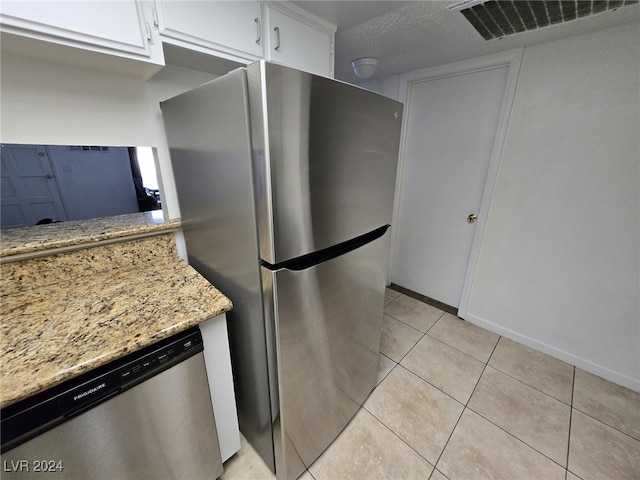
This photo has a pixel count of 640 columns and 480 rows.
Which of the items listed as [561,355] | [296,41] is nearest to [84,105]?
[296,41]

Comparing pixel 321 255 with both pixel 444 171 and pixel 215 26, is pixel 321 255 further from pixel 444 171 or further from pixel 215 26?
pixel 444 171

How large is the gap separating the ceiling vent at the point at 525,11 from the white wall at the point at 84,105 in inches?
53.6

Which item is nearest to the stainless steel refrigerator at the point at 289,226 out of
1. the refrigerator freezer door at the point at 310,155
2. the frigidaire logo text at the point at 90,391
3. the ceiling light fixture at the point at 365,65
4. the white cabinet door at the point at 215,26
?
the refrigerator freezer door at the point at 310,155

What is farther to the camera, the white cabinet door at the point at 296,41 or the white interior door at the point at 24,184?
the white interior door at the point at 24,184

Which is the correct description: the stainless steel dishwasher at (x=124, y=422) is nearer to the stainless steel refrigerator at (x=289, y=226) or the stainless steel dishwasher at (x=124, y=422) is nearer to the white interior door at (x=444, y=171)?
the stainless steel refrigerator at (x=289, y=226)

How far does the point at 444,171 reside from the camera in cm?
220

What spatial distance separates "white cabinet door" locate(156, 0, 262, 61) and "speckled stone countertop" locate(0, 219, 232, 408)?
867mm

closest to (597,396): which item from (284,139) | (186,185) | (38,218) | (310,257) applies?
(310,257)

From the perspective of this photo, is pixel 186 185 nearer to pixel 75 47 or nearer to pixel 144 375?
pixel 75 47

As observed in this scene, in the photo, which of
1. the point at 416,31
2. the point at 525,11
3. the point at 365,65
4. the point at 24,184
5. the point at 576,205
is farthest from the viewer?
the point at 365,65

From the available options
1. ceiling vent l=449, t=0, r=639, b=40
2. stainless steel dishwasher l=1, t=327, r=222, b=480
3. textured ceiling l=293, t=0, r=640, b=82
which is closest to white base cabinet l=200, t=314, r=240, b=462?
stainless steel dishwasher l=1, t=327, r=222, b=480

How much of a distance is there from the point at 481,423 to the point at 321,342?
1.16 meters

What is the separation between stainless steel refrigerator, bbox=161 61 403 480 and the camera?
71 cm

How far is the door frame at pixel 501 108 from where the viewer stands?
1.69 m
